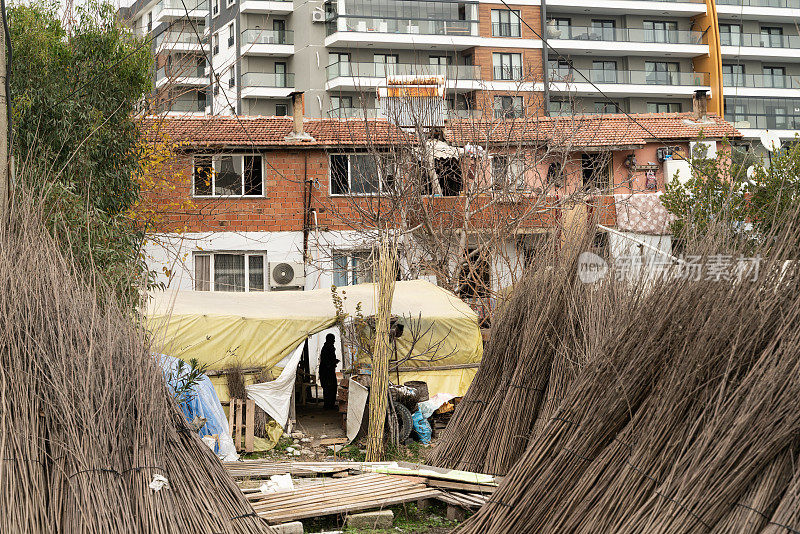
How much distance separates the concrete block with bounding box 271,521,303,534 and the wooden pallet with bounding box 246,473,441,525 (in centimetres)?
8

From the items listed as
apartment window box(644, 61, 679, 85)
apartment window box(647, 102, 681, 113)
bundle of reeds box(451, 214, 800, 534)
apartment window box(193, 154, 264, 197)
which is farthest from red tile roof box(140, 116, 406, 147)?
apartment window box(647, 102, 681, 113)

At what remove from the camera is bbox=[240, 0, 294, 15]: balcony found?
34.7 m

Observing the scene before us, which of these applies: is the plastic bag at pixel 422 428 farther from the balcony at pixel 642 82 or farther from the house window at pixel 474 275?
the balcony at pixel 642 82

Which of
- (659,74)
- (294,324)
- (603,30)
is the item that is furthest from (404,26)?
(294,324)

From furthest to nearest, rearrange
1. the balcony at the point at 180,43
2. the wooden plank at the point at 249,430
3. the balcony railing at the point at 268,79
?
1. the balcony railing at the point at 268,79
2. the balcony at the point at 180,43
3. the wooden plank at the point at 249,430

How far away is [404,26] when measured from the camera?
3403cm

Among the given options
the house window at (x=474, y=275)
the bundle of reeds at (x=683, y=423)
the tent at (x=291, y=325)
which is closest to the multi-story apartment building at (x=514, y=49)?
the house window at (x=474, y=275)

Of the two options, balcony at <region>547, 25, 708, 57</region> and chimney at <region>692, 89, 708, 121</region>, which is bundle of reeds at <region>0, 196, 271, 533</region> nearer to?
chimney at <region>692, 89, 708, 121</region>

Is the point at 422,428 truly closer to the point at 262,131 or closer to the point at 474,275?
the point at 474,275

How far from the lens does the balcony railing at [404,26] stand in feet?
111

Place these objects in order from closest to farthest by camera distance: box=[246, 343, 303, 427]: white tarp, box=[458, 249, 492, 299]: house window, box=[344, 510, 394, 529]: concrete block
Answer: box=[344, 510, 394, 529]: concrete block → box=[246, 343, 303, 427]: white tarp → box=[458, 249, 492, 299]: house window

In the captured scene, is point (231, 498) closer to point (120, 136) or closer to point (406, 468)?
point (406, 468)

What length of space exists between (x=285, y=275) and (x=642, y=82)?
22682mm

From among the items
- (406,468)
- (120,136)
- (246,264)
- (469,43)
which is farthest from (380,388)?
(469,43)
